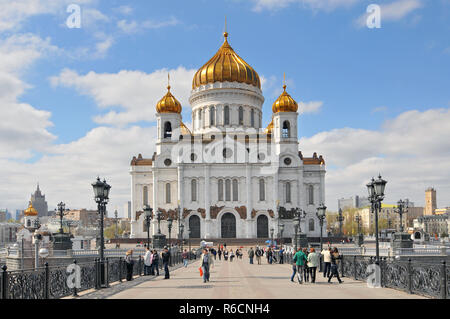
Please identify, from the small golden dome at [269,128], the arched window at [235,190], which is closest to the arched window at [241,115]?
the small golden dome at [269,128]

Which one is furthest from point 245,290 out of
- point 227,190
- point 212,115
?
point 212,115

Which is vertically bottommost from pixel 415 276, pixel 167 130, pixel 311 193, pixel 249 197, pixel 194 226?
pixel 194 226

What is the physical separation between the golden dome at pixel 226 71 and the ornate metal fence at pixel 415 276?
52838 millimetres

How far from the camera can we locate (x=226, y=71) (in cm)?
6894

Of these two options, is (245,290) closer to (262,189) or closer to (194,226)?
(194,226)

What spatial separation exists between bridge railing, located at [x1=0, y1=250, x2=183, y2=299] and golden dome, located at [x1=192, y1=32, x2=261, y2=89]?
51.9m

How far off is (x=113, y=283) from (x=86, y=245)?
3294cm

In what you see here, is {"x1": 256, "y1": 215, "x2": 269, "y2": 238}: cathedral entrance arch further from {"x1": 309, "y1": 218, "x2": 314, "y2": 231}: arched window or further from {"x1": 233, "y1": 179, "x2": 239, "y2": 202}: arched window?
{"x1": 309, "y1": 218, "x2": 314, "y2": 231}: arched window

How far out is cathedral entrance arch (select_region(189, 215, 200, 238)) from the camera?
2483 inches

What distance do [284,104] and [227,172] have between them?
39.6 feet

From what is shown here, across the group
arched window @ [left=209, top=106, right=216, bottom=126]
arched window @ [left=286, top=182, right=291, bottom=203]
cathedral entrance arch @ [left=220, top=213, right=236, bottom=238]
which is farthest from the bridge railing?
arched window @ [left=209, top=106, right=216, bottom=126]

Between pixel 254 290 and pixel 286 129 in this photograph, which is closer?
pixel 254 290

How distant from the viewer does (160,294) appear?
1496 centimetres

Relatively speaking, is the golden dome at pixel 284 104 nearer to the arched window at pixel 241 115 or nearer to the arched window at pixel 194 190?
the arched window at pixel 241 115
